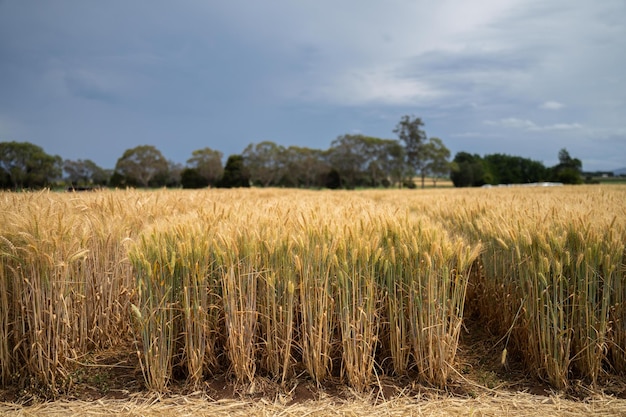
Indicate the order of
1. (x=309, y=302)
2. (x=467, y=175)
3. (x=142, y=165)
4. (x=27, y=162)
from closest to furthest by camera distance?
1. (x=309, y=302)
2. (x=27, y=162)
3. (x=142, y=165)
4. (x=467, y=175)

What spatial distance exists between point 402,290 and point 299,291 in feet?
2.43

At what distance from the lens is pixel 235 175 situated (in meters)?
56.3

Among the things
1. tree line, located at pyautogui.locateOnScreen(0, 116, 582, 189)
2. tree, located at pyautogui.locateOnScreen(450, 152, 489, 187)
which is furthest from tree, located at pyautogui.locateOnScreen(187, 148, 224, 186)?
tree, located at pyautogui.locateOnScreen(450, 152, 489, 187)

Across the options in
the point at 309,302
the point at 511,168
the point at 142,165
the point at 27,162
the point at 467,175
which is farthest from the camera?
the point at 511,168

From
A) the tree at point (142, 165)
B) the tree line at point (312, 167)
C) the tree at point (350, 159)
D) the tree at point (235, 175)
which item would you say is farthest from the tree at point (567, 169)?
the tree at point (142, 165)

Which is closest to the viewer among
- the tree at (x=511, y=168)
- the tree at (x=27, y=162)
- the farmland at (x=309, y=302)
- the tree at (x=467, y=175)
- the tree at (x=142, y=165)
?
the farmland at (x=309, y=302)

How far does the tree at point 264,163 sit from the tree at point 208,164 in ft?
13.9

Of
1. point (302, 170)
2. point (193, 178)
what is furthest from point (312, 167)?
point (193, 178)

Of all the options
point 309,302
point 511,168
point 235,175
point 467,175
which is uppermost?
point 511,168

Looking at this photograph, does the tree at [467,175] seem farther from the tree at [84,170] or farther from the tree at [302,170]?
the tree at [84,170]

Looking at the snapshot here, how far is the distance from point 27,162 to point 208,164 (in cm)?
2610

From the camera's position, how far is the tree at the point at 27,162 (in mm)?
31250

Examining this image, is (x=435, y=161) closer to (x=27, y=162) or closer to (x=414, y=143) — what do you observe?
(x=414, y=143)

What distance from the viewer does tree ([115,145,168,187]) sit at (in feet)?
177
